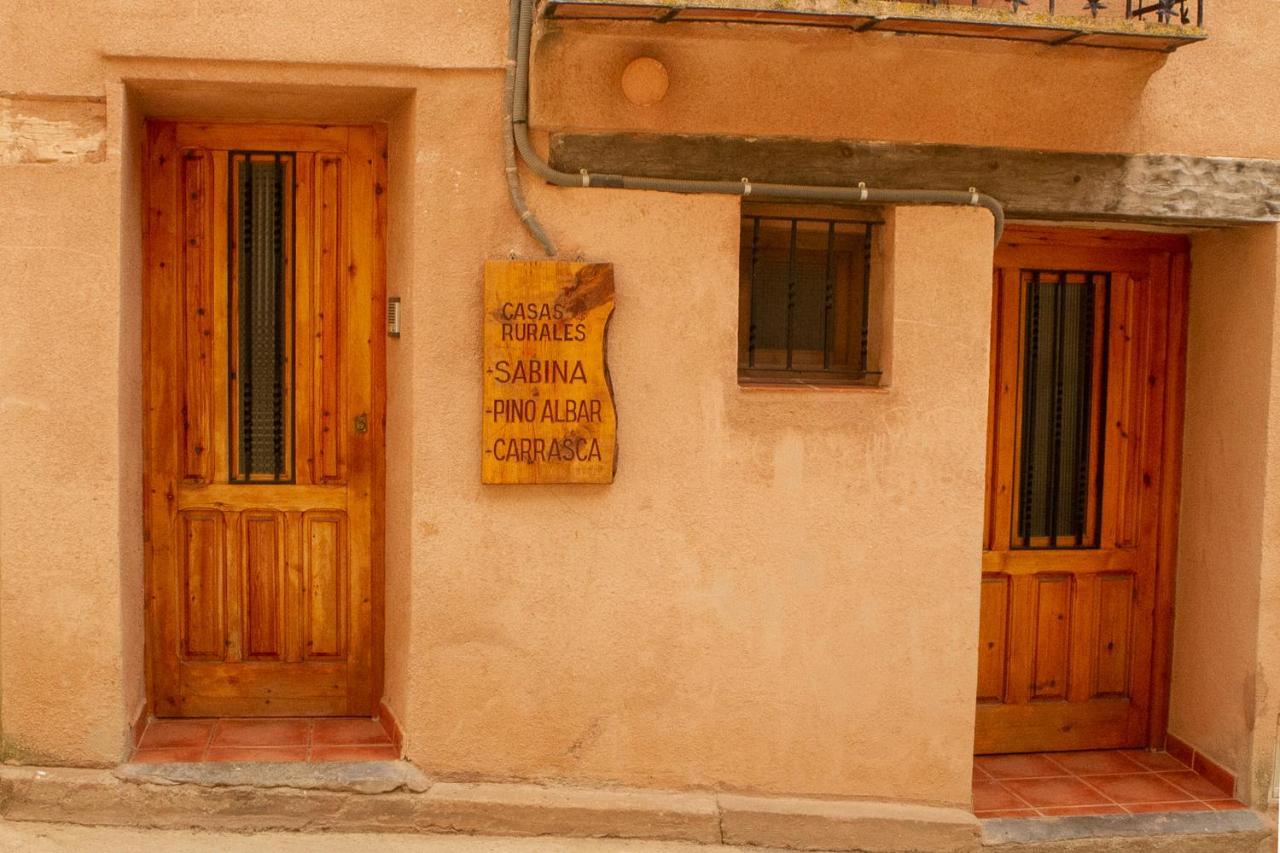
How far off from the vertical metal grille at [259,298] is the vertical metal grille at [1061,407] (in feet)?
10.8

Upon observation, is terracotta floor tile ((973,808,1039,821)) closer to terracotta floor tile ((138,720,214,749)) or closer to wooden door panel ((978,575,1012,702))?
wooden door panel ((978,575,1012,702))

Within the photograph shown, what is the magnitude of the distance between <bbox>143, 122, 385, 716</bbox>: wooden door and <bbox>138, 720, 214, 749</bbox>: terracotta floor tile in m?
0.08

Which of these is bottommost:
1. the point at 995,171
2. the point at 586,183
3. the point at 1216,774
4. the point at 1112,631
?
the point at 1216,774

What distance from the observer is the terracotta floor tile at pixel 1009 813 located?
17.8 feet

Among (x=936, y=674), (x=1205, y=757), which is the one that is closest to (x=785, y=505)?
(x=936, y=674)

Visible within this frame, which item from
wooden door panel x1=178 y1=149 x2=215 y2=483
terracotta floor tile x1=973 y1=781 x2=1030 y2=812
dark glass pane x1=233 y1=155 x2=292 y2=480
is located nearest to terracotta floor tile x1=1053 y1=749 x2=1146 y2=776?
terracotta floor tile x1=973 y1=781 x2=1030 y2=812

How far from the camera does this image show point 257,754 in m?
5.21

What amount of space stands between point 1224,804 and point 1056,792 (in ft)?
2.30

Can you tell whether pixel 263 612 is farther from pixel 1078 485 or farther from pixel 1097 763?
pixel 1097 763

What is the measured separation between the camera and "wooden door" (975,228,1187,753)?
5.93m

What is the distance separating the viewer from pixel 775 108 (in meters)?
5.05

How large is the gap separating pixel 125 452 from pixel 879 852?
3347 mm

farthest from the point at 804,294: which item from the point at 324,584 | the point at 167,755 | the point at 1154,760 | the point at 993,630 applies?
the point at 167,755

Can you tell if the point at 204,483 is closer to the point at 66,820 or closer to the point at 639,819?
the point at 66,820
